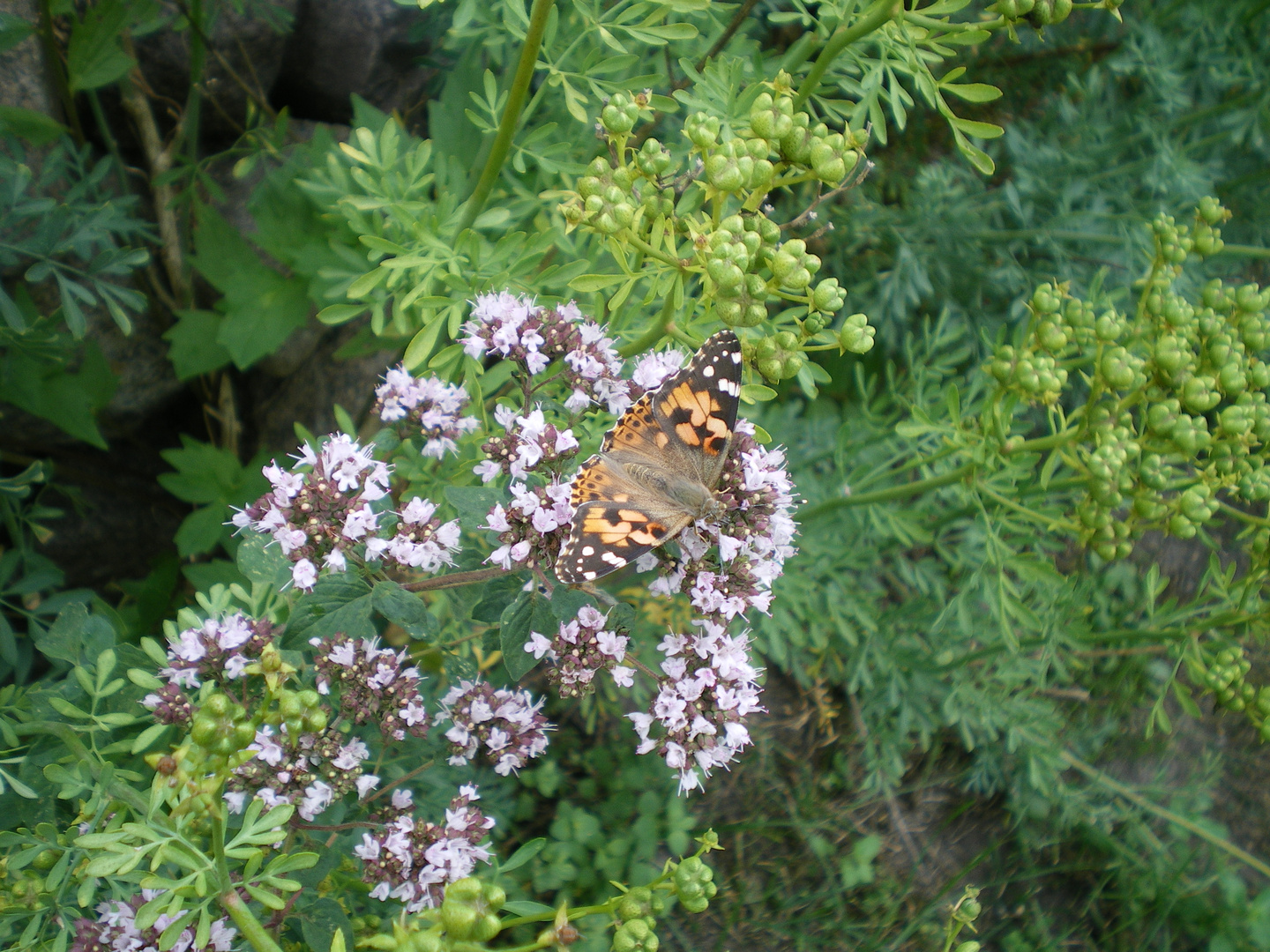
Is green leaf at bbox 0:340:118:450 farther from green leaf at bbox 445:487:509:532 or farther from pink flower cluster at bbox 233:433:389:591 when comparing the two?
green leaf at bbox 445:487:509:532

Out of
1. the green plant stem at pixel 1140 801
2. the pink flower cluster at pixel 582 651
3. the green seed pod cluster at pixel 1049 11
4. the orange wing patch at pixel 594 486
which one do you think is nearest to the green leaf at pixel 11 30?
the orange wing patch at pixel 594 486

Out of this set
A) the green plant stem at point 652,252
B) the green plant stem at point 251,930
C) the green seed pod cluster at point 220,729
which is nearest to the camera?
the green seed pod cluster at point 220,729

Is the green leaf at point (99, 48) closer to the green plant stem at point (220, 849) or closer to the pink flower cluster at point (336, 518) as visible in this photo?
the pink flower cluster at point (336, 518)

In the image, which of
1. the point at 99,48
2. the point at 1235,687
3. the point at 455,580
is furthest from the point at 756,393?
the point at 99,48

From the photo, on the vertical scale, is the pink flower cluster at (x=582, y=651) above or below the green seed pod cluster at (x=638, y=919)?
above

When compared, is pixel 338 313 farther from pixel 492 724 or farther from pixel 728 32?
pixel 728 32

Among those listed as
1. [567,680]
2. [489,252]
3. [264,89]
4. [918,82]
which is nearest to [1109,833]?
Answer: [567,680]

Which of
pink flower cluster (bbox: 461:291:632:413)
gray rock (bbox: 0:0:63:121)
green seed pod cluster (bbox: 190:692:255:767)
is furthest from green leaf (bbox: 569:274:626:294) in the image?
gray rock (bbox: 0:0:63:121)
